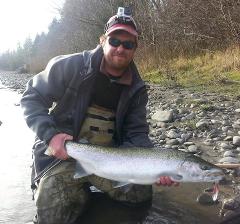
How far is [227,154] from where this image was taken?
5.77 meters

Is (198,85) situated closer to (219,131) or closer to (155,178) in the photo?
(219,131)

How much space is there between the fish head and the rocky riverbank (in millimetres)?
919

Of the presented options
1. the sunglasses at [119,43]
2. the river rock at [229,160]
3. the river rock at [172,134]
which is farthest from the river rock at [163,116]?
the sunglasses at [119,43]

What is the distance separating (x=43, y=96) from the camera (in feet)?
14.3

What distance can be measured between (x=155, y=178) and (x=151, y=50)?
16.3 m

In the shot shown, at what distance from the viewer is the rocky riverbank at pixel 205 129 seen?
5.21 m

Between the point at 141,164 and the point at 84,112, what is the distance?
1062 millimetres

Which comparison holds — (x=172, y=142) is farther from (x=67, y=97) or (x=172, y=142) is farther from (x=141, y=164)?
(x=141, y=164)

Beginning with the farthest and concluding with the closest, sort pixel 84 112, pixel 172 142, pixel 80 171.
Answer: pixel 172 142
pixel 84 112
pixel 80 171

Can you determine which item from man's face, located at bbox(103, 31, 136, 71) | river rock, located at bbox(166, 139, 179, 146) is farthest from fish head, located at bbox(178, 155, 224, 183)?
river rock, located at bbox(166, 139, 179, 146)

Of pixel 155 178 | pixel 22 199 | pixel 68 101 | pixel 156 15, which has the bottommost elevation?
pixel 22 199

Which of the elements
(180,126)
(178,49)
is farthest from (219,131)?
(178,49)

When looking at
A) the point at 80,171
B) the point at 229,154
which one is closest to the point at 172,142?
the point at 229,154

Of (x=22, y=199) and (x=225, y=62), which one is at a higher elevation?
(x=225, y=62)
